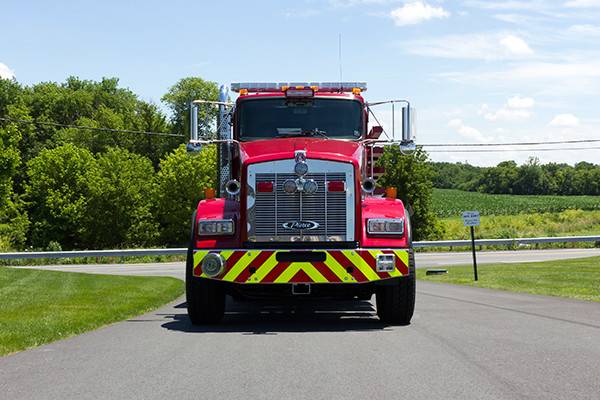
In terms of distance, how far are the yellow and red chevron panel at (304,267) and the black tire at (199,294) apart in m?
0.26

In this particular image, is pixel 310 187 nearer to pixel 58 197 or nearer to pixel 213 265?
pixel 213 265

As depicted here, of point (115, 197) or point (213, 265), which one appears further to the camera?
point (115, 197)

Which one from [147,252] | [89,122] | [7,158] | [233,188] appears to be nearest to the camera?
[233,188]

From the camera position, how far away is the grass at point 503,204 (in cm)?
9462

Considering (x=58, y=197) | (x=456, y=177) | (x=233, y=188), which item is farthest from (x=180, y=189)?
(x=456, y=177)

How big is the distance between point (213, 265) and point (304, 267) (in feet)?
3.74

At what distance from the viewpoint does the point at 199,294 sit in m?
9.23

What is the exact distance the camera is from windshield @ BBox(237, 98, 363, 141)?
10.5 metres

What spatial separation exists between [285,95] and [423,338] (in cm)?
440

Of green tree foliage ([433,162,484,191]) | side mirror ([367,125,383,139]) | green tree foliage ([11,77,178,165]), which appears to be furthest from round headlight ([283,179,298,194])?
green tree foliage ([433,162,484,191])

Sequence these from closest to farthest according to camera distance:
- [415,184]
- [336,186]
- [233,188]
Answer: [336,186]
[233,188]
[415,184]

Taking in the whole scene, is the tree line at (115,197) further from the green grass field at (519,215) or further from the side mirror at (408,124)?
the side mirror at (408,124)

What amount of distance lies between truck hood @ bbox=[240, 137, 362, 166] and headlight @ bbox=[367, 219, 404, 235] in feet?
2.61

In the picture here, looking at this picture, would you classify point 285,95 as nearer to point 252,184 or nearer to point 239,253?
point 252,184
